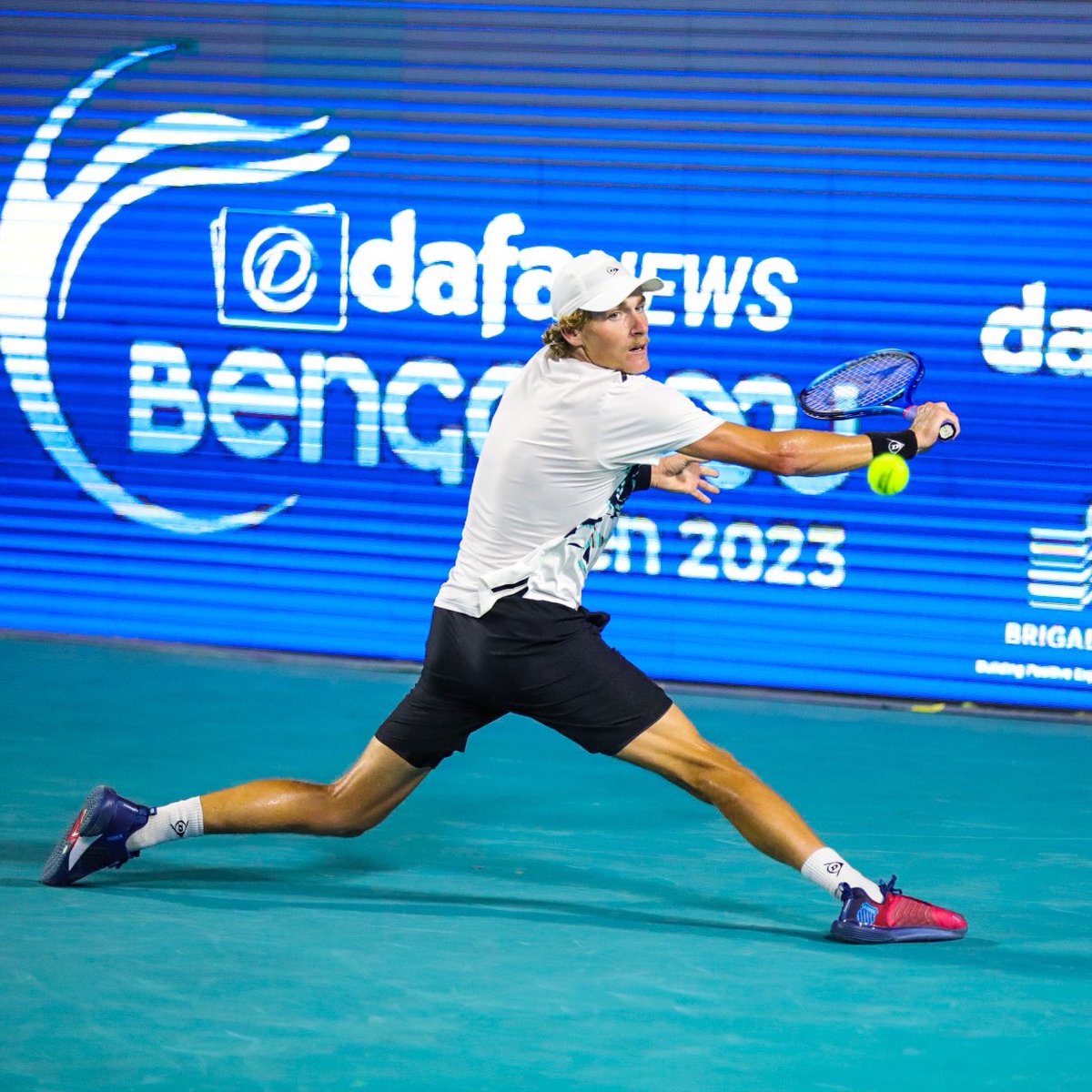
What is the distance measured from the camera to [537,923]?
5414 mm

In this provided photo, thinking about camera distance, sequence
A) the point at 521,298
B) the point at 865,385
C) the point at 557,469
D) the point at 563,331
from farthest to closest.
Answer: the point at 521,298
the point at 865,385
the point at 563,331
the point at 557,469

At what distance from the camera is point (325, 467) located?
9461 millimetres

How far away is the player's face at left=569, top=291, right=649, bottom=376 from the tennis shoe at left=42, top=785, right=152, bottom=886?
191cm

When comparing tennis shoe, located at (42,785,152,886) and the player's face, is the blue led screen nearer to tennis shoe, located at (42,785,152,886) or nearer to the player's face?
the player's face

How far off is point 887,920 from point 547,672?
1.19 metres

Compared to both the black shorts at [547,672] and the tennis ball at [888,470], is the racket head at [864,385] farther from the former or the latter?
the black shorts at [547,672]

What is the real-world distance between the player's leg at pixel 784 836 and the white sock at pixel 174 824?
133 centimetres

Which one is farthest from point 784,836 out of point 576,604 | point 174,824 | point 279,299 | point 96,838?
point 279,299

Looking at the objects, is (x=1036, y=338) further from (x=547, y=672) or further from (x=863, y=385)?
(x=547, y=672)

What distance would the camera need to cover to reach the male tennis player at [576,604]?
521 centimetres

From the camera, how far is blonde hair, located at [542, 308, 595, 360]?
5340mm

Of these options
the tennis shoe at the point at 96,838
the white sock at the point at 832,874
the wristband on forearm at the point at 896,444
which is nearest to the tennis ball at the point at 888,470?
the wristband on forearm at the point at 896,444

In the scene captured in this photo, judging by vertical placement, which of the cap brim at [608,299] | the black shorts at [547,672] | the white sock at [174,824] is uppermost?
the cap brim at [608,299]

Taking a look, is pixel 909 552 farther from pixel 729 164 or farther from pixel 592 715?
pixel 592 715
